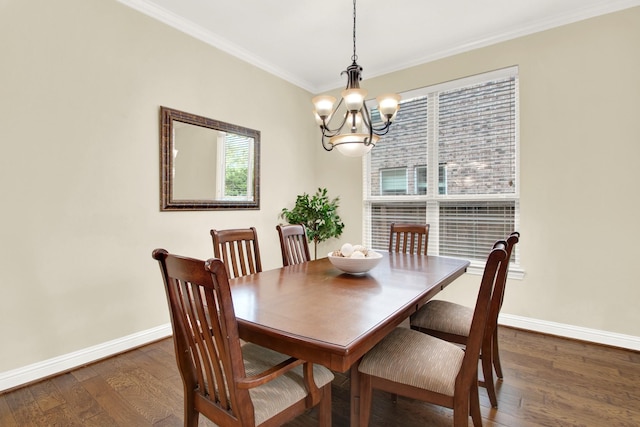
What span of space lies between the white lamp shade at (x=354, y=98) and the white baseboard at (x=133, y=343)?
8.09ft

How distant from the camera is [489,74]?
3.25 metres

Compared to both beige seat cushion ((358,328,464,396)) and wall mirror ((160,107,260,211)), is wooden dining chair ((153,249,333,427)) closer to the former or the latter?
beige seat cushion ((358,328,464,396))

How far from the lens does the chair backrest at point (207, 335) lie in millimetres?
1002

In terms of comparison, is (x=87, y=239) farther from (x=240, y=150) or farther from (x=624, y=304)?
(x=624, y=304)

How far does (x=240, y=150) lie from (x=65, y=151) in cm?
157

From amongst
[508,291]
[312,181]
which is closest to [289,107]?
[312,181]

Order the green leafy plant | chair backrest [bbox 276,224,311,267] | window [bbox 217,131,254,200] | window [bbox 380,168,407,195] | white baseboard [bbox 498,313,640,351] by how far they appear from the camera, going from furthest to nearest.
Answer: the green leafy plant < window [bbox 380,168,407,195] < window [bbox 217,131,254,200] < white baseboard [bbox 498,313,640,351] < chair backrest [bbox 276,224,311,267]

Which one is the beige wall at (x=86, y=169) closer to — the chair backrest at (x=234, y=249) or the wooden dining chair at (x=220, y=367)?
the chair backrest at (x=234, y=249)

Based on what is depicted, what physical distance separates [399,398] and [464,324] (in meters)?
0.60

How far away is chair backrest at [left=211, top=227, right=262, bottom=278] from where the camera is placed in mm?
2146

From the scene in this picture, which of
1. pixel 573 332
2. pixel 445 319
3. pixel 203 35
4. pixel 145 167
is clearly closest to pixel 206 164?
pixel 145 167

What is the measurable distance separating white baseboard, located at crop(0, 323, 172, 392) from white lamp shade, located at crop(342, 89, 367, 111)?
247 centimetres

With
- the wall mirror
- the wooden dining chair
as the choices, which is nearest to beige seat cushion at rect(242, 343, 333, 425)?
the wooden dining chair

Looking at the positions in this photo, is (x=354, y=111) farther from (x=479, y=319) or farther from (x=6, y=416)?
(x=6, y=416)
